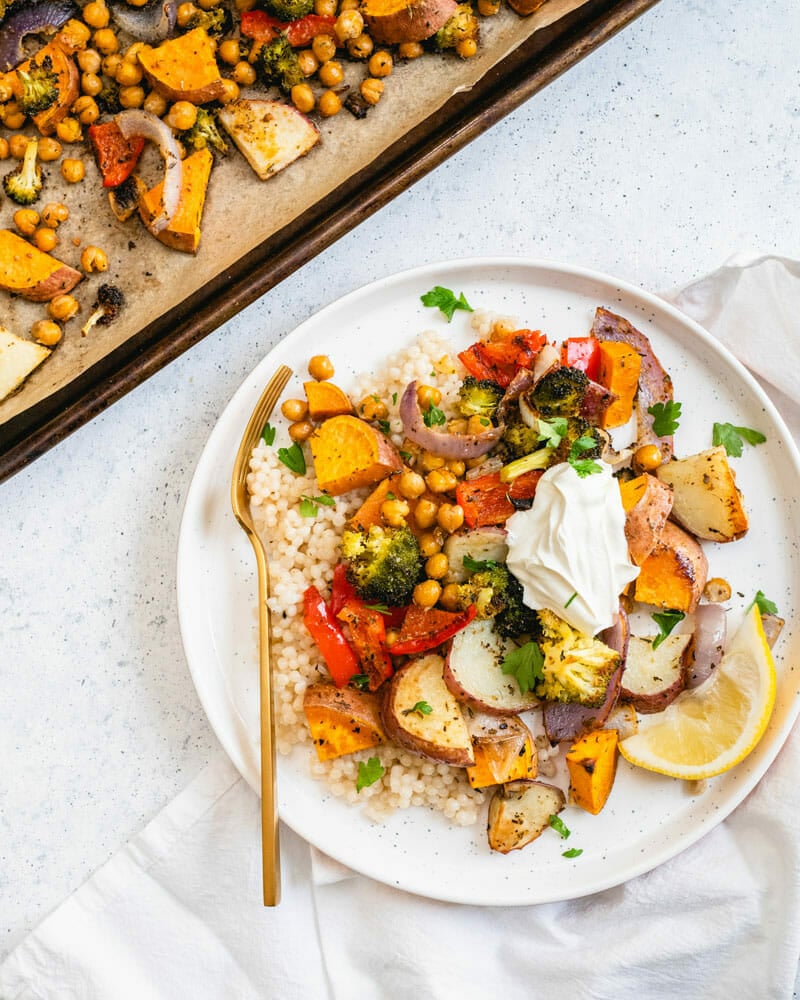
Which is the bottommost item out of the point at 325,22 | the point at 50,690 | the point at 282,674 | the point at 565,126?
the point at 50,690

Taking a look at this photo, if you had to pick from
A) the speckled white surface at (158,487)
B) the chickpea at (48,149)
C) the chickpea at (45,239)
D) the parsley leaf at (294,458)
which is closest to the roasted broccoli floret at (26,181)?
the chickpea at (48,149)

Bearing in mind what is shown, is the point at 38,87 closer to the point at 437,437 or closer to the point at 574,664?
the point at 437,437

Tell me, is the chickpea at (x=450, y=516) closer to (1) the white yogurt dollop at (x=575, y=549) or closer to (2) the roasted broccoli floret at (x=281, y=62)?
(1) the white yogurt dollop at (x=575, y=549)

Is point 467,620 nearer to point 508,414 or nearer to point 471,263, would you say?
point 508,414

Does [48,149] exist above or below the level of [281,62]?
below

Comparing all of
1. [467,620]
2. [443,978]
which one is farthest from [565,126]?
[443,978]

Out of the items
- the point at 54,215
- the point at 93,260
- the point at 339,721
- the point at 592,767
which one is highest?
the point at 54,215

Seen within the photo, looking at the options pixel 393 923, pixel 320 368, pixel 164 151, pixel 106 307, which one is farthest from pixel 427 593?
pixel 164 151
